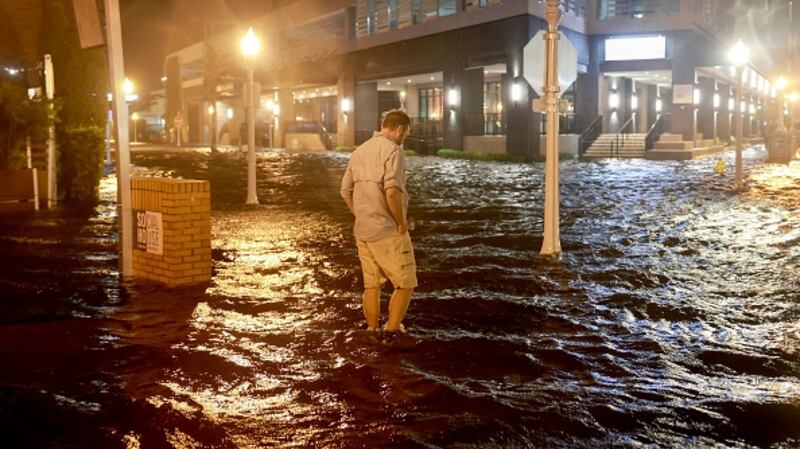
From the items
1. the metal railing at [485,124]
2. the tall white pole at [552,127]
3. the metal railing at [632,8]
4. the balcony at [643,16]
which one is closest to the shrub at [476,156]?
the metal railing at [485,124]

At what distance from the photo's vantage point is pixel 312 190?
21.5 m

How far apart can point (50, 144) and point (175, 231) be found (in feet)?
31.3

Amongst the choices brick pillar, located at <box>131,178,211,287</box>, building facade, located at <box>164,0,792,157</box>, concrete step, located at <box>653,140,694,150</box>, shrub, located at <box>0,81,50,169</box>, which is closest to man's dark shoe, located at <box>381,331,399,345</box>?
brick pillar, located at <box>131,178,211,287</box>

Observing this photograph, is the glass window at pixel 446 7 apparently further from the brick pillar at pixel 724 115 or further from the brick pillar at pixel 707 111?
the brick pillar at pixel 724 115

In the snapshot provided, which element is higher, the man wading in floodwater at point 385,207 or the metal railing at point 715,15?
the metal railing at point 715,15

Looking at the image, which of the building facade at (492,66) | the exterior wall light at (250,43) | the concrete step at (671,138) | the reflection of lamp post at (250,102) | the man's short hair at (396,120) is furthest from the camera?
the concrete step at (671,138)

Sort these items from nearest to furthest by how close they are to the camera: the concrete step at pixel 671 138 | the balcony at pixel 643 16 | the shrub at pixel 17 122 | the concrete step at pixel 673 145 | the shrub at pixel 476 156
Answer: the shrub at pixel 17 122
the shrub at pixel 476 156
the concrete step at pixel 673 145
the concrete step at pixel 671 138
the balcony at pixel 643 16

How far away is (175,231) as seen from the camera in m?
8.86

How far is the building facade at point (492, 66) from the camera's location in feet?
138

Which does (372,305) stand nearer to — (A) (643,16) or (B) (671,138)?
(B) (671,138)

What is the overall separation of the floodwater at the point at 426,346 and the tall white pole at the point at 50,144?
12.3 feet

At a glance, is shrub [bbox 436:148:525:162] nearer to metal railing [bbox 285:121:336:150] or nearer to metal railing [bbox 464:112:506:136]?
metal railing [bbox 464:112:506:136]

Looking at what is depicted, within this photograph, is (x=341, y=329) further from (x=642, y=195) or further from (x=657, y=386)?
(x=642, y=195)

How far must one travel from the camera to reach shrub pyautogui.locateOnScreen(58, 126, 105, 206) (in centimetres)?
1688
